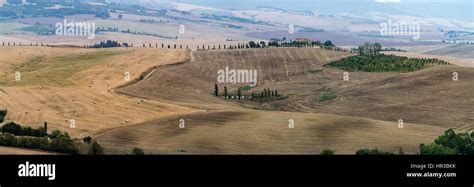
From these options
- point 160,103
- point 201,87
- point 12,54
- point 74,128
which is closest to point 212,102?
point 160,103

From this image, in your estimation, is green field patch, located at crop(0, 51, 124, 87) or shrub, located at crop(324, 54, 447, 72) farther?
shrub, located at crop(324, 54, 447, 72)

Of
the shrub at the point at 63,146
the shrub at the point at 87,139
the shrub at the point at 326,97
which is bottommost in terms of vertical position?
the shrub at the point at 87,139

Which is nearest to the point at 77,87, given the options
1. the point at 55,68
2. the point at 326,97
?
the point at 55,68

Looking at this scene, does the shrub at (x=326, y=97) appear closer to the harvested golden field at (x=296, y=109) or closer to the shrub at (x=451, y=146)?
the harvested golden field at (x=296, y=109)

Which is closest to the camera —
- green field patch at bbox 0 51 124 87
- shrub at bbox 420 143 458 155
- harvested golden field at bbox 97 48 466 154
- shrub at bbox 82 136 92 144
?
shrub at bbox 420 143 458 155

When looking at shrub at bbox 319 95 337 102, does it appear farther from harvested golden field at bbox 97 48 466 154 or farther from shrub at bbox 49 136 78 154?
shrub at bbox 49 136 78 154

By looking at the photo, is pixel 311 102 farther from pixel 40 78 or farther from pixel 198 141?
pixel 40 78

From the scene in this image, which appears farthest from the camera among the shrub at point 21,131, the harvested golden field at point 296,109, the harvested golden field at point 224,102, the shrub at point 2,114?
the shrub at point 2,114

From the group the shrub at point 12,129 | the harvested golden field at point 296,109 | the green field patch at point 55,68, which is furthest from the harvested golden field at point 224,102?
the shrub at point 12,129

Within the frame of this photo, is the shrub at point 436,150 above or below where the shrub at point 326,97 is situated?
above

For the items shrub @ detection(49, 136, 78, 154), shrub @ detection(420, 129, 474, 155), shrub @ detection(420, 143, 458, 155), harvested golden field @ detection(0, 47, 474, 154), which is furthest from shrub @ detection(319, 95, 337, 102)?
shrub @ detection(49, 136, 78, 154)
